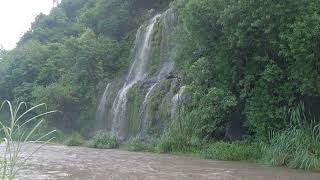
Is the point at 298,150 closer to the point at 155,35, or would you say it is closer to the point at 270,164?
the point at 270,164

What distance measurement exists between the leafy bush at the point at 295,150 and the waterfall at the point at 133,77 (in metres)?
12.2

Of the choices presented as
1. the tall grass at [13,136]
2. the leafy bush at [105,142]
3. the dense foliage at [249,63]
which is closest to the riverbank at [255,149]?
the dense foliage at [249,63]

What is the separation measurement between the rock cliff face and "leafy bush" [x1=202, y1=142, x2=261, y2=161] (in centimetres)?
477

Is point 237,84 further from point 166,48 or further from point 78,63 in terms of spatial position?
point 78,63

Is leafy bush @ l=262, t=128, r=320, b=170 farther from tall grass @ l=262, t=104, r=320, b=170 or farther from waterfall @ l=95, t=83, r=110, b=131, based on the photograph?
waterfall @ l=95, t=83, r=110, b=131

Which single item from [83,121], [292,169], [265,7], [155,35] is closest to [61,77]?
[83,121]

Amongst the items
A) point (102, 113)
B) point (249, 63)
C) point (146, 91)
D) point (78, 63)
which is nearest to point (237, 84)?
point (249, 63)

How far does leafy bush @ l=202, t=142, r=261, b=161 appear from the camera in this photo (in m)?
13.8

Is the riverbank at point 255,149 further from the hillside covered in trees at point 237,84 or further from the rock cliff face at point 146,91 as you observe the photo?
the rock cliff face at point 146,91

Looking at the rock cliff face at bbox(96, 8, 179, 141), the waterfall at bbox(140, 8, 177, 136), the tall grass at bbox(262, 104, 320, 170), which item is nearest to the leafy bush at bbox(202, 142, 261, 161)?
the tall grass at bbox(262, 104, 320, 170)

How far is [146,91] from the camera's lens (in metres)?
23.7

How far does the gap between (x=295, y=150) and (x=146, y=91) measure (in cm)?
1287

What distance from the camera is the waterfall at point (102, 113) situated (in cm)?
2822

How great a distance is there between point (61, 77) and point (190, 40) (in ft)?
68.1
